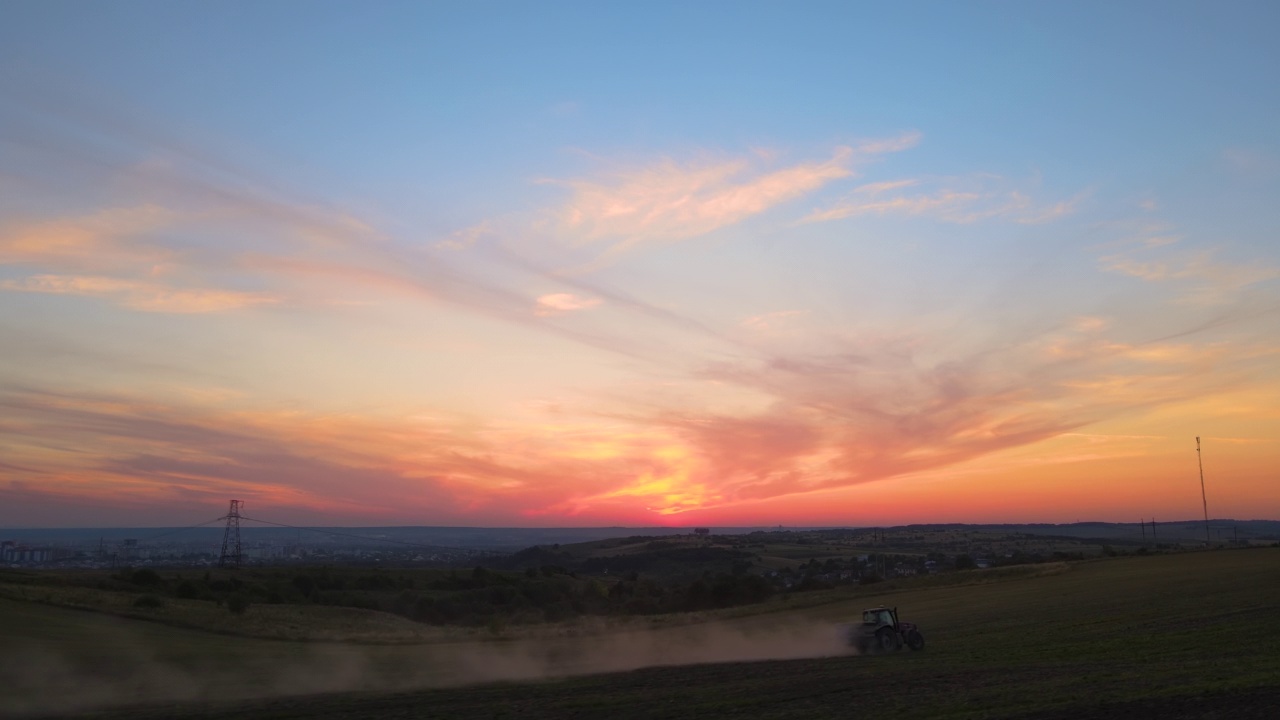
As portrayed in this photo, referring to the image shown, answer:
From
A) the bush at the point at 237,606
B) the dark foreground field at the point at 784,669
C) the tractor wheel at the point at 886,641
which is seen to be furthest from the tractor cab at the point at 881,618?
the bush at the point at 237,606

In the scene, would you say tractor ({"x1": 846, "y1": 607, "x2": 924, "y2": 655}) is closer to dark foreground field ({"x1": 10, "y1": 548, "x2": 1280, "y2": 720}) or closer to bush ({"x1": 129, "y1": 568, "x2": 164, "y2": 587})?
dark foreground field ({"x1": 10, "y1": 548, "x2": 1280, "y2": 720})

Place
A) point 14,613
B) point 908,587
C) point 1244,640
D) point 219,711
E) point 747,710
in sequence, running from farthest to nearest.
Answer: point 908,587
point 14,613
point 1244,640
point 219,711
point 747,710

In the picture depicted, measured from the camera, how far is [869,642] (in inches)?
1414

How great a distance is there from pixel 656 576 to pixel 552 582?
154ft

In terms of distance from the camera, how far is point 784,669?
31.6 metres

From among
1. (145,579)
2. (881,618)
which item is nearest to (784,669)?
(881,618)

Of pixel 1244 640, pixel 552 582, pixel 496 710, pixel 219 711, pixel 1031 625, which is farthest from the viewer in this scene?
pixel 552 582

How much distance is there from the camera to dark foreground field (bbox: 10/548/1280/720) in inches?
845

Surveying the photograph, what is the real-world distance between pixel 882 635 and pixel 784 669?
20.5 feet

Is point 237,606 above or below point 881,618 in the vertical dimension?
below

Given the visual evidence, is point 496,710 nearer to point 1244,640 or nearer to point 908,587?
point 1244,640

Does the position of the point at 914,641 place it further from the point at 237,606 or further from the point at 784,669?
the point at 237,606

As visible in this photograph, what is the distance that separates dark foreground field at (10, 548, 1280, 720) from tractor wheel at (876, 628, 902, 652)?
1211 mm

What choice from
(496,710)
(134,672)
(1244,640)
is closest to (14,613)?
(134,672)
